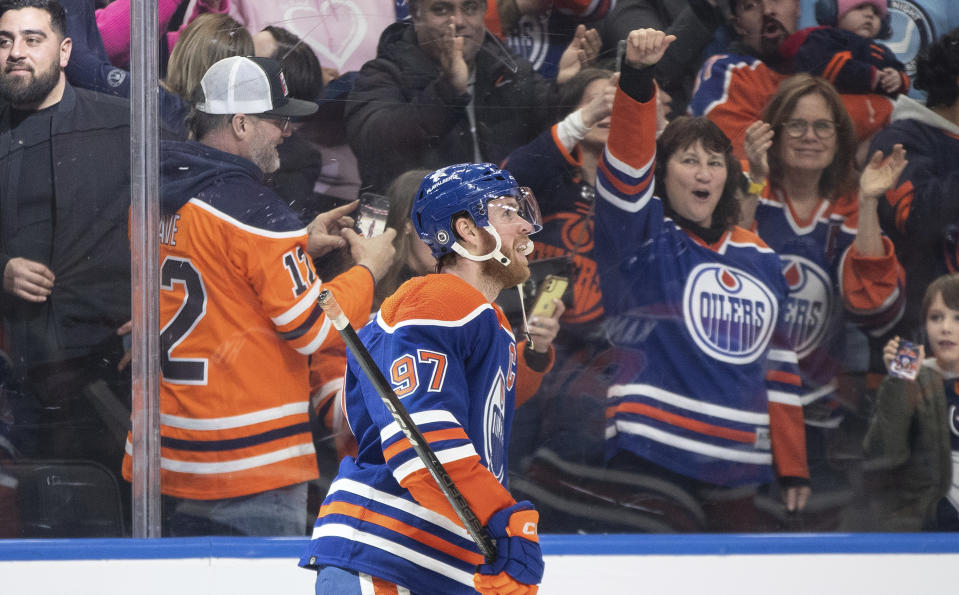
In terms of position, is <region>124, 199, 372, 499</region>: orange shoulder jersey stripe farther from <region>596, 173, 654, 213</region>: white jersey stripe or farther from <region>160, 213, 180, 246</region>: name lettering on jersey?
<region>596, 173, 654, 213</region>: white jersey stripe

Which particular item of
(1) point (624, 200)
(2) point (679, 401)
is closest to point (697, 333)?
(2) point (679, 401)

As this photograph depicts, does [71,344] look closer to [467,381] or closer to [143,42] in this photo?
[143,42]

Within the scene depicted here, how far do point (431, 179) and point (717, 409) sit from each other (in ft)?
4.57

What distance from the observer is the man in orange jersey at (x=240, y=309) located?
100 inches

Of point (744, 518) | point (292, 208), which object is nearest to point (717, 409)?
point (744, 518)

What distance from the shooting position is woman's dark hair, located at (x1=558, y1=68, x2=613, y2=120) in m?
2.62

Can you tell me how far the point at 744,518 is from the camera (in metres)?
2.73

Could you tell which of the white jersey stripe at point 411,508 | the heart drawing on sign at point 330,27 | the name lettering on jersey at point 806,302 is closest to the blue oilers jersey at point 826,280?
the name lettering on jersey at point 806,302

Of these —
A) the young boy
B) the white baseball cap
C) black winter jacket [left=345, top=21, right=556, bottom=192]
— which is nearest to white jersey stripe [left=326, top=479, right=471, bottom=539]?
black winter jacket [left=345, top=21, right=556, bottom=192]

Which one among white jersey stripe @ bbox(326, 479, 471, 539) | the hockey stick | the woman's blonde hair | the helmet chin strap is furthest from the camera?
the woman's blonde hair

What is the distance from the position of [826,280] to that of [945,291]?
1.09ft

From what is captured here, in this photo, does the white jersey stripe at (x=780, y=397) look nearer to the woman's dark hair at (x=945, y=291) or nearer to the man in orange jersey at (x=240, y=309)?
the woman's dark hair at (x=945, y=291)

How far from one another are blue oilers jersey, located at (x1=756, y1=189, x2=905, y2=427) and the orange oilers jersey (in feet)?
3.75

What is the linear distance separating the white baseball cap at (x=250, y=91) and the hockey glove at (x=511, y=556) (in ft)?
4.88
